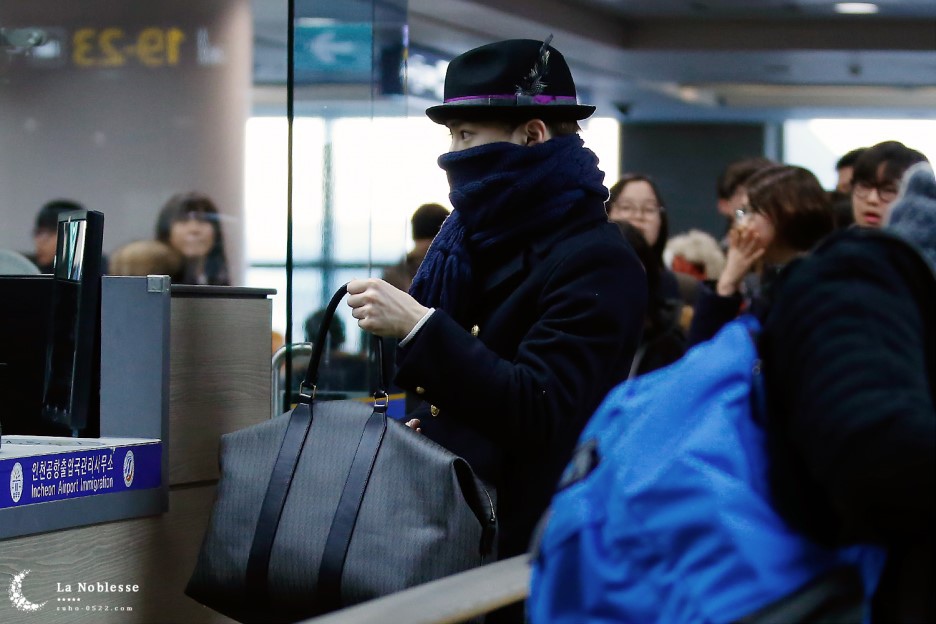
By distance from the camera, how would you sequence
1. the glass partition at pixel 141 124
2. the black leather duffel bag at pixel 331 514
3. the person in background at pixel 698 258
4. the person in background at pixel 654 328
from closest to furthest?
the black leather duffel bag at pixel 331 514
the person in background at pixel 654 328
the person in background at pixel 698 258
the glass partition at pixel 141 124

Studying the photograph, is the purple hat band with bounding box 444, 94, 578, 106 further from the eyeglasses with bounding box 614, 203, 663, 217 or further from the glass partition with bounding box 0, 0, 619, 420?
the glass partition with bounding box 0, 0, 619, 420

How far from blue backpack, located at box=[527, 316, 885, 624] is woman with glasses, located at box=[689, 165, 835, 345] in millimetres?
2172

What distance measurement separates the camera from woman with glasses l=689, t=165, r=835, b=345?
10.4 feet

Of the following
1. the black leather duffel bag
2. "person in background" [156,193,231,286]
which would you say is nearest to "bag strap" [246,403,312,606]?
the black leather duffel bag

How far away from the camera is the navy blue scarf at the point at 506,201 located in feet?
5.98

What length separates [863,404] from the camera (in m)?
0.91

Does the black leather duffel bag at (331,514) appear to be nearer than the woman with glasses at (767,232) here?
Yes

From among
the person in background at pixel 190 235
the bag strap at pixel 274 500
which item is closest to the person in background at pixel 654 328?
the bag strap at pixel 274 500

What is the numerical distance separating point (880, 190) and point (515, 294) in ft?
5.49

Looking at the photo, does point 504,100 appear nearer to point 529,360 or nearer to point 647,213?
point 529,360

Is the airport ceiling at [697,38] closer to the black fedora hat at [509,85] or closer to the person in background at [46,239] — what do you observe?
the person in background at [46,239]

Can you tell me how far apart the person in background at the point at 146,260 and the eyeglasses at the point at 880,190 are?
381cm

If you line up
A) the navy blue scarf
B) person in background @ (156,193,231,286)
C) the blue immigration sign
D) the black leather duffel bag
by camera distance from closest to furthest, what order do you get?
1. the black leather duffel bag
2. the blue immigration sign
3. the navy blue scarf
4. person in background @ (156,193,231,286)

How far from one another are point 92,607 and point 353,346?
1.56 metres
